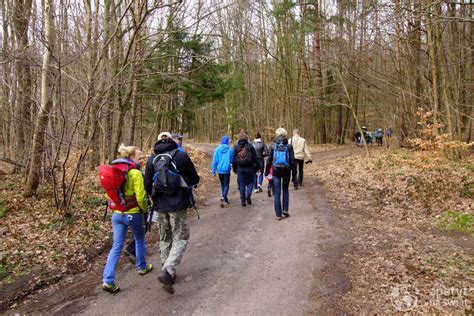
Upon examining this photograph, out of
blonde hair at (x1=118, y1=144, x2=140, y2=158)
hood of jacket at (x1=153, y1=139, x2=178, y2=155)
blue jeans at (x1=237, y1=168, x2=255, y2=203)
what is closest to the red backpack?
blonde hair at (x1=118, y1=144, x2=140, y2=158)

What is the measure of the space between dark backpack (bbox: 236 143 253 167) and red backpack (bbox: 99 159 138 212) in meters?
4.10

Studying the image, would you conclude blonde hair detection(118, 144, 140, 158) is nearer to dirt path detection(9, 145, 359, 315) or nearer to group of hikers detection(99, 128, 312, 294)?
group of hikers detection(99, 128, 312, 294)

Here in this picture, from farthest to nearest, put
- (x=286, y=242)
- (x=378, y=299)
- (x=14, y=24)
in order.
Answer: (x=14, y=24)
(x=286, y=242)
(x=378, y=299)

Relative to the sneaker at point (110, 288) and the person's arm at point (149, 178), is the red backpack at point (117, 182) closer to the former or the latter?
Answer: the person's arm at point (149, 178)

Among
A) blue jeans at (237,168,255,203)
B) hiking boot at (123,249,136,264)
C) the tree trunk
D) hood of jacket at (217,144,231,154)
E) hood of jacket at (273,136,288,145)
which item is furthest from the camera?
hood of jacket at (217,144,231,154)

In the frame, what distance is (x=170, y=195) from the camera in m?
4.45

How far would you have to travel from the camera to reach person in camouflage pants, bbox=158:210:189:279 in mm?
Answer: 4406

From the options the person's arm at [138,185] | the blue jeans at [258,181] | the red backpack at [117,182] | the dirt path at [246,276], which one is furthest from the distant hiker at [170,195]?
the blue jeans at [258,181]

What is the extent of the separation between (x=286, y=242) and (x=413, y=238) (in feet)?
8.15

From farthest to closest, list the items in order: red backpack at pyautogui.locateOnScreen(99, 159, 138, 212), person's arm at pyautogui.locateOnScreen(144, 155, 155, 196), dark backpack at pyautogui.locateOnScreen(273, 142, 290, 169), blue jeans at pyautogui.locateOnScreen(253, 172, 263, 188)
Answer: blue jeans at pyautogui.locateOnScreen(253, 172, 263, 188) → dark backpack at pyautogui.locateOnScreen(273, 142, 290, 169) → person's arm at pyautogui.locateOnScreen(144, 155, 155, 196) → red backpack at pyautogui.locateOnScreen(99, 159, 138, 212)

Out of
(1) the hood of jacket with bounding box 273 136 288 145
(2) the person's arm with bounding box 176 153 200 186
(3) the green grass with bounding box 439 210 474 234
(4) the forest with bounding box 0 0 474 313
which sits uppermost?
(4) the forest with bounding box 0 0 474 313

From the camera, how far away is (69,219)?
6.95 metres

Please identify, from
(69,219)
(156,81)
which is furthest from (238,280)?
(156,81)

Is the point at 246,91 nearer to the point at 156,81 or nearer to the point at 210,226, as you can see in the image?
the point at 156,81
